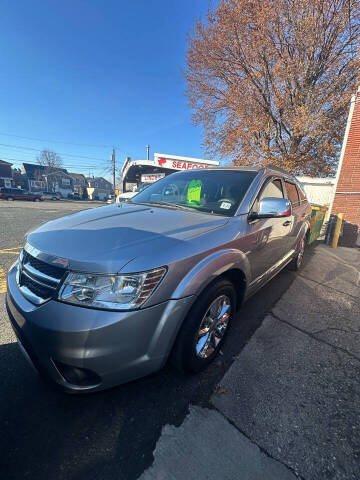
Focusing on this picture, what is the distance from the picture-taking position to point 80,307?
1302 millimetres

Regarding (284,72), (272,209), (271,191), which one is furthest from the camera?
(284,72)

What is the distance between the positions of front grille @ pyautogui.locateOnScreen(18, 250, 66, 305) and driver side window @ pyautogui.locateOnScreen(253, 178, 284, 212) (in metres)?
1.97

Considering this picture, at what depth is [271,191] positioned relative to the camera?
2908 millimetres

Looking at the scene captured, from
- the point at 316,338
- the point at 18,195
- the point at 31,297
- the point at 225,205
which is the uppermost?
the point at 225,205

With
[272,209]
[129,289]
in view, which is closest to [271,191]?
[272,209]

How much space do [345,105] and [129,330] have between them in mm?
13920

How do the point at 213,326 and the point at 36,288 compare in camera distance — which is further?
the point at 213,326

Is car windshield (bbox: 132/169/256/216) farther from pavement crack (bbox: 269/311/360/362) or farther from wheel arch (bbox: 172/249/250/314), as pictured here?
pavement crack (bbox: 269/311/360/362)

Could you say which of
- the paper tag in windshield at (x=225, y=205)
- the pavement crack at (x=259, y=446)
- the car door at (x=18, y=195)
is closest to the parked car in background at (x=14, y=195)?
the car door at (x=18, y=195)

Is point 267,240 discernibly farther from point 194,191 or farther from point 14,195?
point 14,195

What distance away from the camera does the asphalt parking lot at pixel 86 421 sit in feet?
4.22

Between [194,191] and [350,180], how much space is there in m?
8.24

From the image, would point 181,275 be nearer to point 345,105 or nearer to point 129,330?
point 129,330

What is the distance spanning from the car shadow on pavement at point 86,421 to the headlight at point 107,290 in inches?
31.6
